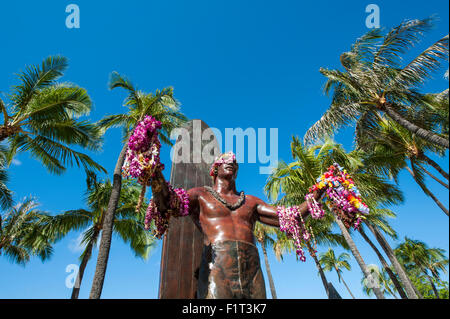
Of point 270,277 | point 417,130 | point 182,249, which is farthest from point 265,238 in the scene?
point 182,249

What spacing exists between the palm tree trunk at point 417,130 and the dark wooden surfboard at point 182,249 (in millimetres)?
6445

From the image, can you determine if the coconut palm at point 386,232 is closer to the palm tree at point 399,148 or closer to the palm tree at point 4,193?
the palm tree at point 399,148

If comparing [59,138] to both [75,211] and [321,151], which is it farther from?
[321,151]

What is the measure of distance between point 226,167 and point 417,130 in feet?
22.1

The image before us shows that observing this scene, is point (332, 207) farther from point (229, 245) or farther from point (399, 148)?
point (399, 148)

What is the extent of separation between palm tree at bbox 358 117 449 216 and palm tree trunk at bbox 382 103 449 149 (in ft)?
5.78

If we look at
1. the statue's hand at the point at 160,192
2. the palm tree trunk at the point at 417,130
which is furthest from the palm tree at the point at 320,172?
the statue's hand at the point at 160,192

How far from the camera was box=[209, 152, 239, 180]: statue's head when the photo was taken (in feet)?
10.7

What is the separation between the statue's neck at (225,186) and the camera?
10.4 ft

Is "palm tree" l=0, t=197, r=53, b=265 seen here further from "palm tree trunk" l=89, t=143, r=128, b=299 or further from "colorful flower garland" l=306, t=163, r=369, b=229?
"colorful flower garland" l=306, t=163, r=369, b=229

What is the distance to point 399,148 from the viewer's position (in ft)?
35.6

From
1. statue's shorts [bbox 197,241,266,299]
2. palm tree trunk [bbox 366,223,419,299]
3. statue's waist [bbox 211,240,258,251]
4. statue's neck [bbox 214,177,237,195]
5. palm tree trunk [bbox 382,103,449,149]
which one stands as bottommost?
statue's shorts [bbox 197,241,266,299]

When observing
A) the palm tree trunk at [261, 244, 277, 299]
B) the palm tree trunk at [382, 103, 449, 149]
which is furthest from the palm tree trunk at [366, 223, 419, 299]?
the palm tree trunk at [261, 244, 277, 299]
